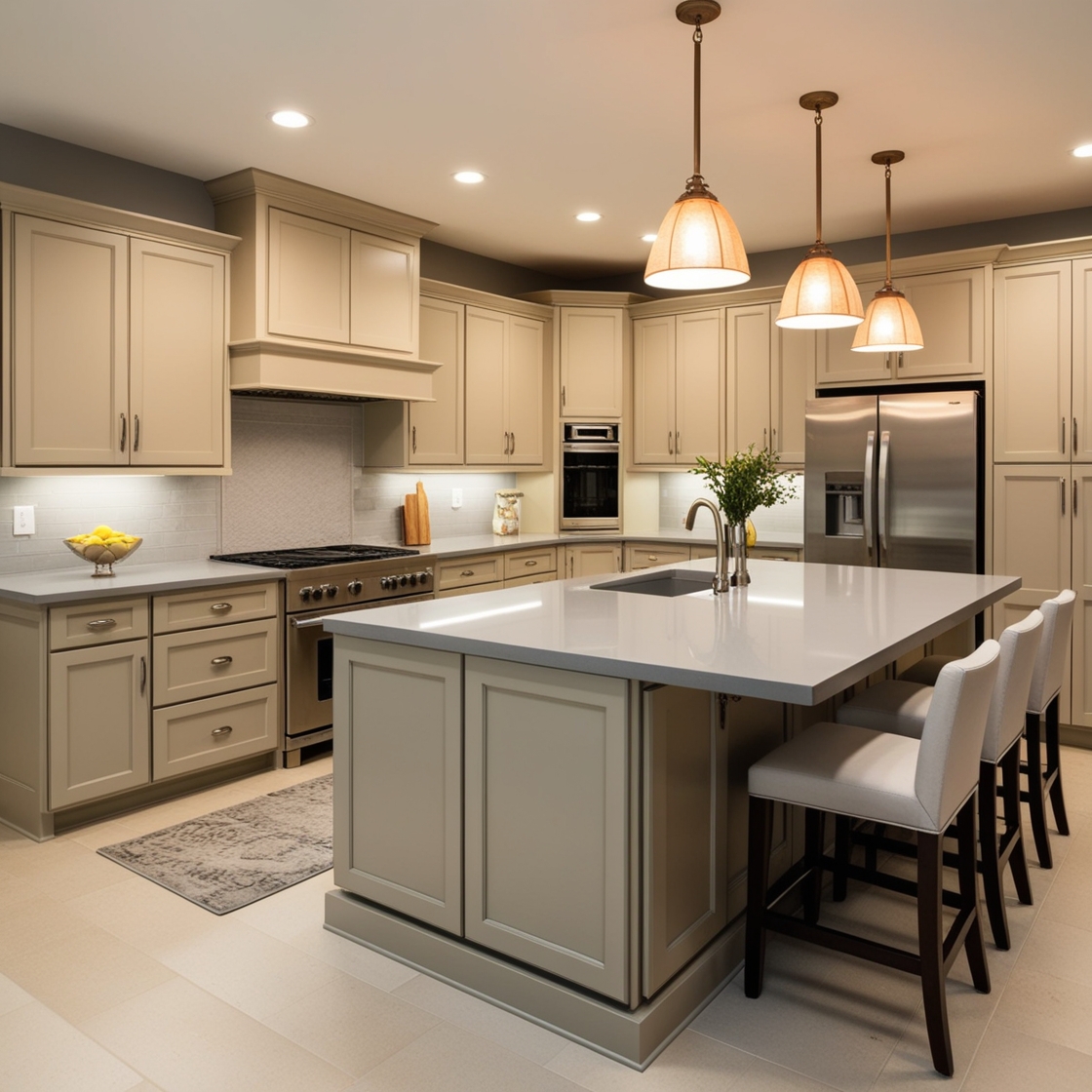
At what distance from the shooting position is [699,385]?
588 cm

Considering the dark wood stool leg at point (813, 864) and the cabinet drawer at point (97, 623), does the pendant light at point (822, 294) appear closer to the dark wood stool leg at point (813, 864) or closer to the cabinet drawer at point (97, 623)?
the dark wood stool leg at point (813, 864)

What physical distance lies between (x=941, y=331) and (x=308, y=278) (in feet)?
10.7

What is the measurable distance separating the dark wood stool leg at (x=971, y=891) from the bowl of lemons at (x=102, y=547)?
3.17 m

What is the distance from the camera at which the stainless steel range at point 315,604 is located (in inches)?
164

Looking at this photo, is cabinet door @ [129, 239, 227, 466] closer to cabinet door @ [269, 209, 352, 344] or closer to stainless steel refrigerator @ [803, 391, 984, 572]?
cabinet door @ [269, 209, 352, 344]

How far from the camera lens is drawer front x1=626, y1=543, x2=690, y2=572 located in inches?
226

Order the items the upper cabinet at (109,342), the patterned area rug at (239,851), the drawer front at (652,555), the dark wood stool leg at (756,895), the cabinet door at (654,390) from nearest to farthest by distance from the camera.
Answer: the dark wood stool leg at (756,895) → the patterned area rug at (239,851) → the upper cabinet at (109,342) → the drawer front at (652,555) → the cabinet door at (654,390)

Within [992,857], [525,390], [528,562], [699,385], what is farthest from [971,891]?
[525,390]

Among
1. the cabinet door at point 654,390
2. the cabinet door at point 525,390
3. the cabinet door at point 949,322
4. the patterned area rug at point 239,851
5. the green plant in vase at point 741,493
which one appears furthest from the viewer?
the cabinet door at point 654,390

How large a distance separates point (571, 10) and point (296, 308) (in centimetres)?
205

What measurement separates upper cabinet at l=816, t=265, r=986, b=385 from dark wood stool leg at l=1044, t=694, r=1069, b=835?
218 centimetres

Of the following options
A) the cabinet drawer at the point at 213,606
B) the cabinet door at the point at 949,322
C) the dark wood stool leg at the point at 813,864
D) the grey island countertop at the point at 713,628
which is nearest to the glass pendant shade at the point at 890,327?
the grey island countertop at the point at 713,628

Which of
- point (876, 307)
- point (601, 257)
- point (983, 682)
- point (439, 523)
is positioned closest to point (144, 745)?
point (439, 523)

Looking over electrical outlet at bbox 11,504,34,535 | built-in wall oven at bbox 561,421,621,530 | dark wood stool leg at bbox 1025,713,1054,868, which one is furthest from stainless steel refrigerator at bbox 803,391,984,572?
electrical outlet at bbox 11,504,34,535
